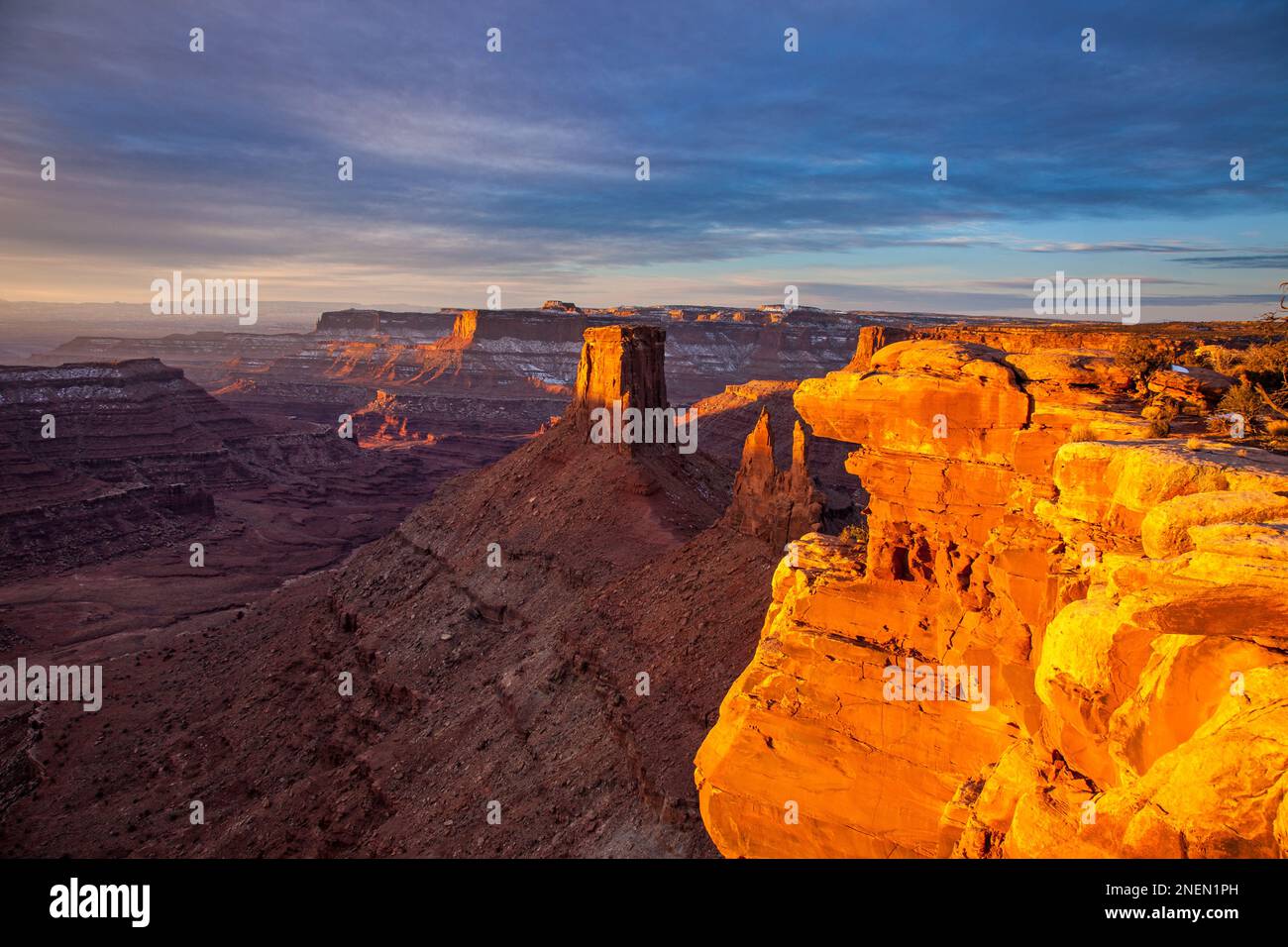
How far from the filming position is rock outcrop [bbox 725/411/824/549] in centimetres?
2698

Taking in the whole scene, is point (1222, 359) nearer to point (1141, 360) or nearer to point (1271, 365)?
point (1271, 365)

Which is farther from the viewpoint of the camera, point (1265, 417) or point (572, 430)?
point (572, 430)

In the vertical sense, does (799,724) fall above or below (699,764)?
above

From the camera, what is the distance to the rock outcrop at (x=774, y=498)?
27.0 metres

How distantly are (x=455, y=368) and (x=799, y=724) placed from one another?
16734 cm

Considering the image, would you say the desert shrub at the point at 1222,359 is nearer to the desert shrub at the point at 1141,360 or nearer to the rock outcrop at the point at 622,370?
the desert shrub at the point at 1141,360

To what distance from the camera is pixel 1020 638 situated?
32.3 ft

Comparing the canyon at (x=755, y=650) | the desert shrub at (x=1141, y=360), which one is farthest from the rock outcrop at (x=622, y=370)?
the desert shrub at (x=1141, y=360)

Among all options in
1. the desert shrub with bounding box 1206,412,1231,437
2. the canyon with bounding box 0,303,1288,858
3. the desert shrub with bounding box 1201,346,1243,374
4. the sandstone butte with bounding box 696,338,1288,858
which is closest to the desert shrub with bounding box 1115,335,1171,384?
the canyon with bounding box 0,303,1288,858

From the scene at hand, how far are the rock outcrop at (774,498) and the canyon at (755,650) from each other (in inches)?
4.5
